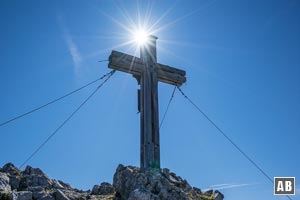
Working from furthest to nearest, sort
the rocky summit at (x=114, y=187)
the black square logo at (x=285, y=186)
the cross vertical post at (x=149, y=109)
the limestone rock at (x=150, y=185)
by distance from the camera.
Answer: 1. the cross vertical post at (x=149, y=109)
2. the black square logo at (x=285, y=186)
3. the limestone rock at (x=150, y=185)
4. the rocky summit at (x=114, y=187)

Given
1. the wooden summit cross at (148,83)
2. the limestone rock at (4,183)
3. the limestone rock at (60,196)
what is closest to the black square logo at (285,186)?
the wooden summit cross at (148,83)

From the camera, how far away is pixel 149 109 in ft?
33.9

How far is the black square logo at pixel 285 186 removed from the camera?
8586 mm

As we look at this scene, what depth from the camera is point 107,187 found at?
9820mm

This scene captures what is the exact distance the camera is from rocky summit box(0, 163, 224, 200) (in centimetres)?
781

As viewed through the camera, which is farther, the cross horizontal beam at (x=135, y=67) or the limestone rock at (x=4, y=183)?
the cross horizontal beam at (x=135, y=67)

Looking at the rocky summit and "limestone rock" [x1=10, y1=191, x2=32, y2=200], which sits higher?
the rocky summit

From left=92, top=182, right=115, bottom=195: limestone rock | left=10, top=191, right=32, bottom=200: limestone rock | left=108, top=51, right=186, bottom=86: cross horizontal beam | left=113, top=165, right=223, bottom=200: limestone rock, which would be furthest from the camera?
left=108, top=51, right=186, bottom=86: cross horizontal beam

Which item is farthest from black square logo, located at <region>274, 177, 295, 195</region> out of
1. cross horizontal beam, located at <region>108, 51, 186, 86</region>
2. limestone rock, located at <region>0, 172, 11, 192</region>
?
limestone rock, located at <region>0, 172, 11, 192</region>

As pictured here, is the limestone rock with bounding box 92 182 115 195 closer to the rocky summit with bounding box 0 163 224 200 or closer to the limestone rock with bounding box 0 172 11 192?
the rocky summit with bounding box 0 163 224 200

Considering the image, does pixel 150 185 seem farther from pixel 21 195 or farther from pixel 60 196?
pixel 21 195

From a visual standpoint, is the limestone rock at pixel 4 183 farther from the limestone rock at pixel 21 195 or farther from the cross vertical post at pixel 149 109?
the cross vertical post at pixel 149 109

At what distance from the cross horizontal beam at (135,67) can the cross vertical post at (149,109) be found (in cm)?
20

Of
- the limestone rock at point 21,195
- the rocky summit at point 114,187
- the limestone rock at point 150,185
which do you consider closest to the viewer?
the limestone rock at point 21,195
